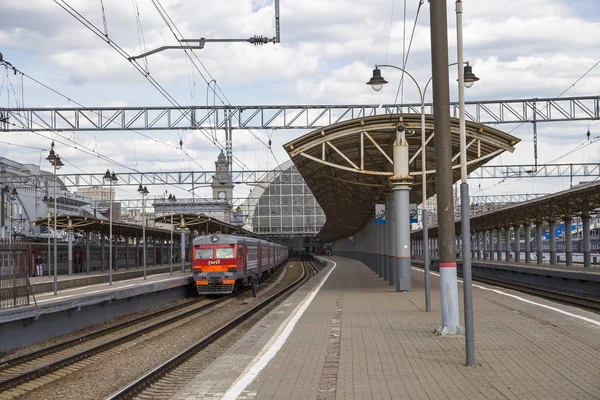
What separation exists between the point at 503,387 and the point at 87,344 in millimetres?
11555

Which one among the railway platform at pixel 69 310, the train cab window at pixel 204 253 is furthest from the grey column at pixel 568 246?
the railway platform at pixel 69 310

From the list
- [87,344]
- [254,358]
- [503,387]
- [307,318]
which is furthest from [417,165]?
[503,387]

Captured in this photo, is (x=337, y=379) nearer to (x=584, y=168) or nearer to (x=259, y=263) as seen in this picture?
(x=259, y=263)

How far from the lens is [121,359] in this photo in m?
15.0

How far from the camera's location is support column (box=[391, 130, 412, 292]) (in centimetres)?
2477

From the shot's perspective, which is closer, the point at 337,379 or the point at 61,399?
the point at 337,379

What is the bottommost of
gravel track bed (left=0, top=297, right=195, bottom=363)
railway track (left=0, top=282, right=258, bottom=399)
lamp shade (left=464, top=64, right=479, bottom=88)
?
gravel track bed (left=0, top=297, right=195, bottom=363)

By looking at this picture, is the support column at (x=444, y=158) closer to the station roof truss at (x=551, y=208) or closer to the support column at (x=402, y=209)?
the support column at (x=402, y=209)

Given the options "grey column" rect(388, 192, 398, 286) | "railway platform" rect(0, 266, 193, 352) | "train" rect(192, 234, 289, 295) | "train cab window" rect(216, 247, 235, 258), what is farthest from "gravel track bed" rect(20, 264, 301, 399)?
"grey column" rect(388, 192, 398, 286)

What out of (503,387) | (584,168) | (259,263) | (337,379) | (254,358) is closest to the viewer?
(503,387)

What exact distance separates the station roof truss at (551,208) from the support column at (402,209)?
8342mm

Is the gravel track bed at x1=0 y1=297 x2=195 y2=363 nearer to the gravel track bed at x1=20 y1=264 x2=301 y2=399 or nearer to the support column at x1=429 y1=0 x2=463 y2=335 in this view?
the gravel track bed at x1=20 y1=264 x2=301 y2=399

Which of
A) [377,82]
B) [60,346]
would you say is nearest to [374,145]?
[377,82]

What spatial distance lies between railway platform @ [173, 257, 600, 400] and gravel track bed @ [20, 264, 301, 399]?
1.89 m
